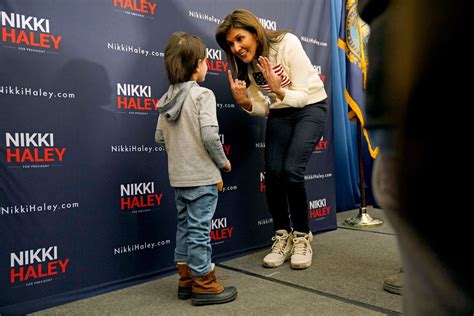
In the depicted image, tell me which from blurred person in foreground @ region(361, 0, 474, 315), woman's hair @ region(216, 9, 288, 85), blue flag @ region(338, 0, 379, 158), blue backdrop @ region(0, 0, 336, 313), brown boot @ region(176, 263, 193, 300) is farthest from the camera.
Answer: blue flag @ region(338, 0, 379, 158)

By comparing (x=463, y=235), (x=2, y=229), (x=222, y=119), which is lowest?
(x=2, y=229)

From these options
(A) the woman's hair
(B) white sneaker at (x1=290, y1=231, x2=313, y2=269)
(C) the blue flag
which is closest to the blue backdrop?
(A) the woman's hair

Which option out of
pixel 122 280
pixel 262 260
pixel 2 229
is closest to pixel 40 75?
pixel 2 229

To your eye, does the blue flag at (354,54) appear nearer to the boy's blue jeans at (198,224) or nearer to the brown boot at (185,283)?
the boy's blue jeans at (198,224)

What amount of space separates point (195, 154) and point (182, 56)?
37 centimetres

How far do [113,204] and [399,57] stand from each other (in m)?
1.60

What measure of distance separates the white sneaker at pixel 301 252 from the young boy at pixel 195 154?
46 centimetres

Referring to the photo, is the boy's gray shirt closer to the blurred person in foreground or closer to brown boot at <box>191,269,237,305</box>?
brown boot at <box>191,269,237,305</box>

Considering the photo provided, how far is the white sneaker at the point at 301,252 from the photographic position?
1976 mm

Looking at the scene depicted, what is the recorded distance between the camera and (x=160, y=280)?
1.90 metres

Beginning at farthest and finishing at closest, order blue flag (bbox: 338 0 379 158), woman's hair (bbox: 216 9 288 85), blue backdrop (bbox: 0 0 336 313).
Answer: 1. blue flag (bbox: 338 0 379 158)
2. woman's hair (bbox: 216 9 288 85)
3. blue backdrop (bbox: 0 0 336 313)

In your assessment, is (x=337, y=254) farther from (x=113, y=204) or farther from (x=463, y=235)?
(x=463, y=235)

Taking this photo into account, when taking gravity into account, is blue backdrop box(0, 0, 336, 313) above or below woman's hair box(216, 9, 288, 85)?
below

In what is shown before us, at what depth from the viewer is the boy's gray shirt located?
158cm
